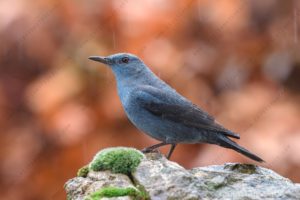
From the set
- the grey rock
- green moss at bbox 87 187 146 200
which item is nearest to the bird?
the grey rock

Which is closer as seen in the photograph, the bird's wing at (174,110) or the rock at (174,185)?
the rock at (174,185)

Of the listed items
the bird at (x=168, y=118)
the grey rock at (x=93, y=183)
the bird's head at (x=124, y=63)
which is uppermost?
the bird's head at (x=124, y=63)

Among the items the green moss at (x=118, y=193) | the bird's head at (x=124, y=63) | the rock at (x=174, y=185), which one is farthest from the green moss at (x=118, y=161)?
the bird's head at (x=124, y=63)

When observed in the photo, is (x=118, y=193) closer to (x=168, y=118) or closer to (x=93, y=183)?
(x=93, y=183)

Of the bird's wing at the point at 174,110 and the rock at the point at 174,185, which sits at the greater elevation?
the bird's wing at the point at 174,110

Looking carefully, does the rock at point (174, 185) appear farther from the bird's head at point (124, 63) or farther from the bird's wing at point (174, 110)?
the bird's head at point (124, 63)

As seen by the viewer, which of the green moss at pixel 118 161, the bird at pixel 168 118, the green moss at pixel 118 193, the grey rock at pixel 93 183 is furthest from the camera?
the bird at pixel 168 118
